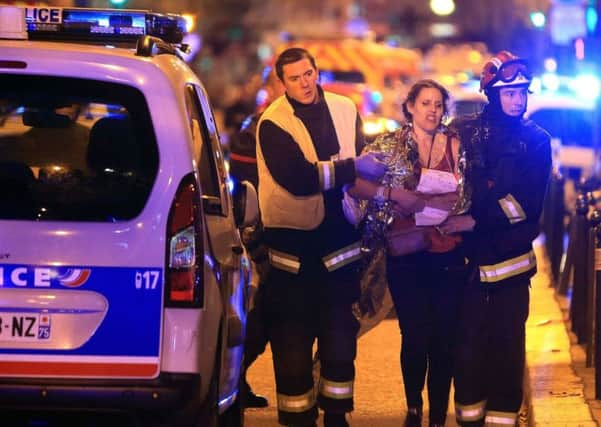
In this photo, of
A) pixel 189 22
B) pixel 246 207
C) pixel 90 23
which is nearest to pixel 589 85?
pixel 189 22

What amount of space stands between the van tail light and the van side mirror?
1.09 metres

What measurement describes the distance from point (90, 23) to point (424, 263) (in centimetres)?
201

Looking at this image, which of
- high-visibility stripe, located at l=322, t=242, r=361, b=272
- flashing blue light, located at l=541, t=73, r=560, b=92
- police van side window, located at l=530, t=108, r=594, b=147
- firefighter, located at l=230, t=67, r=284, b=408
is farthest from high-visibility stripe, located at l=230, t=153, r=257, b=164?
police van side window, located at l=530, t=108, r=594, b=147

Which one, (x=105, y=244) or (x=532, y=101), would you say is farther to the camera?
(x=532, y=101)

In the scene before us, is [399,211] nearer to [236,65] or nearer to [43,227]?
[43,227]

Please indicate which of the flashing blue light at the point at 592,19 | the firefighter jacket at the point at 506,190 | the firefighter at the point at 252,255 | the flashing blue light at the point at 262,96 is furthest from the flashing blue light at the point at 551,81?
the firefighter jacket at the point at 506,190

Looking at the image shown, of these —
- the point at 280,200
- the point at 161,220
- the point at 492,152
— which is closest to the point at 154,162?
the point at 161,220

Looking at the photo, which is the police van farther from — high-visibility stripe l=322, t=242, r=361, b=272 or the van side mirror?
high-visibility stripe l=322, t=242, r=361, b=272

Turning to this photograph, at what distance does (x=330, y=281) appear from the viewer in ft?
23.5

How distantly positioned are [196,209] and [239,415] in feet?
6.11

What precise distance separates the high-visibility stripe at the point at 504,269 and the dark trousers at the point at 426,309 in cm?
15

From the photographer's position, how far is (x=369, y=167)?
700cm

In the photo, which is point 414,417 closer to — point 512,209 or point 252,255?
point 512,209

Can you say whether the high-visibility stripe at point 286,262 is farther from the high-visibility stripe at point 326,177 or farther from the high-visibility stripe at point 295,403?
the high-visibility stripe at point 295,403
